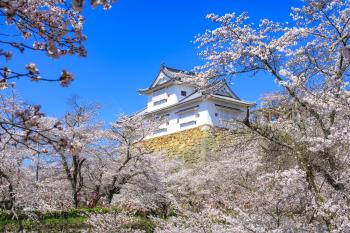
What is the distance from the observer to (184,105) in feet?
84.3

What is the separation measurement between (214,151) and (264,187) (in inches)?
618

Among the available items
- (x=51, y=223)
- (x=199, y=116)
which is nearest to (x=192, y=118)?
(x=199, y=116)

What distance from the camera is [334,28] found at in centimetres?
760

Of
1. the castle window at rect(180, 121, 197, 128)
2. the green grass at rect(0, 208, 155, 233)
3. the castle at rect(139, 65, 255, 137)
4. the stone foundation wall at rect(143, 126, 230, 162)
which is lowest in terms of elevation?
the green grass at rect(0, 208, 155, 233)

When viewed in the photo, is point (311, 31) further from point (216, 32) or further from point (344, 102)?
point (344, 102)

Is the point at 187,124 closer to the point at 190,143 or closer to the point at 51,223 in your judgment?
the point at 190,143

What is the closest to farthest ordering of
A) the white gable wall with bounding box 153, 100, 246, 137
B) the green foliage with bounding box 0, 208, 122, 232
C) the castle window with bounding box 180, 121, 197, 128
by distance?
the green foliage with bounding box 0, 208, 122, 232
the white gable wall with bounding box 153, 100, 246, 137
the castle window with bounding box 180, 121, 197, 128

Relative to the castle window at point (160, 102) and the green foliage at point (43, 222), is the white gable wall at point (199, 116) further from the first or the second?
the green foliage at point (43, 222)

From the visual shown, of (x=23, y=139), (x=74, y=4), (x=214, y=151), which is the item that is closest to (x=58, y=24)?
(x=23, y=139)

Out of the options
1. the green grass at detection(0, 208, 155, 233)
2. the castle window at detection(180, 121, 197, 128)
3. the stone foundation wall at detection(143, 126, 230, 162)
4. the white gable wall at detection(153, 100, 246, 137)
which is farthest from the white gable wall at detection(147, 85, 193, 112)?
the green grass at detection(0, 208, 155, 233)

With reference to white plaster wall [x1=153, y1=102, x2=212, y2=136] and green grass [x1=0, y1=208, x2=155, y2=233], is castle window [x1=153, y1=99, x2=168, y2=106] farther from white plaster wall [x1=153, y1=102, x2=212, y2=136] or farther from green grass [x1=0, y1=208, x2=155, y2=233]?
green grass [x1=0, y1=208, x2=155, y2=233]

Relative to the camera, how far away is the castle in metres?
24.6

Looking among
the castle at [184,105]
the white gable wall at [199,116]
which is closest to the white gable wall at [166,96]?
the castle at [184,105]

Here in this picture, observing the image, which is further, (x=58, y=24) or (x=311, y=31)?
(x=311, y=31)
